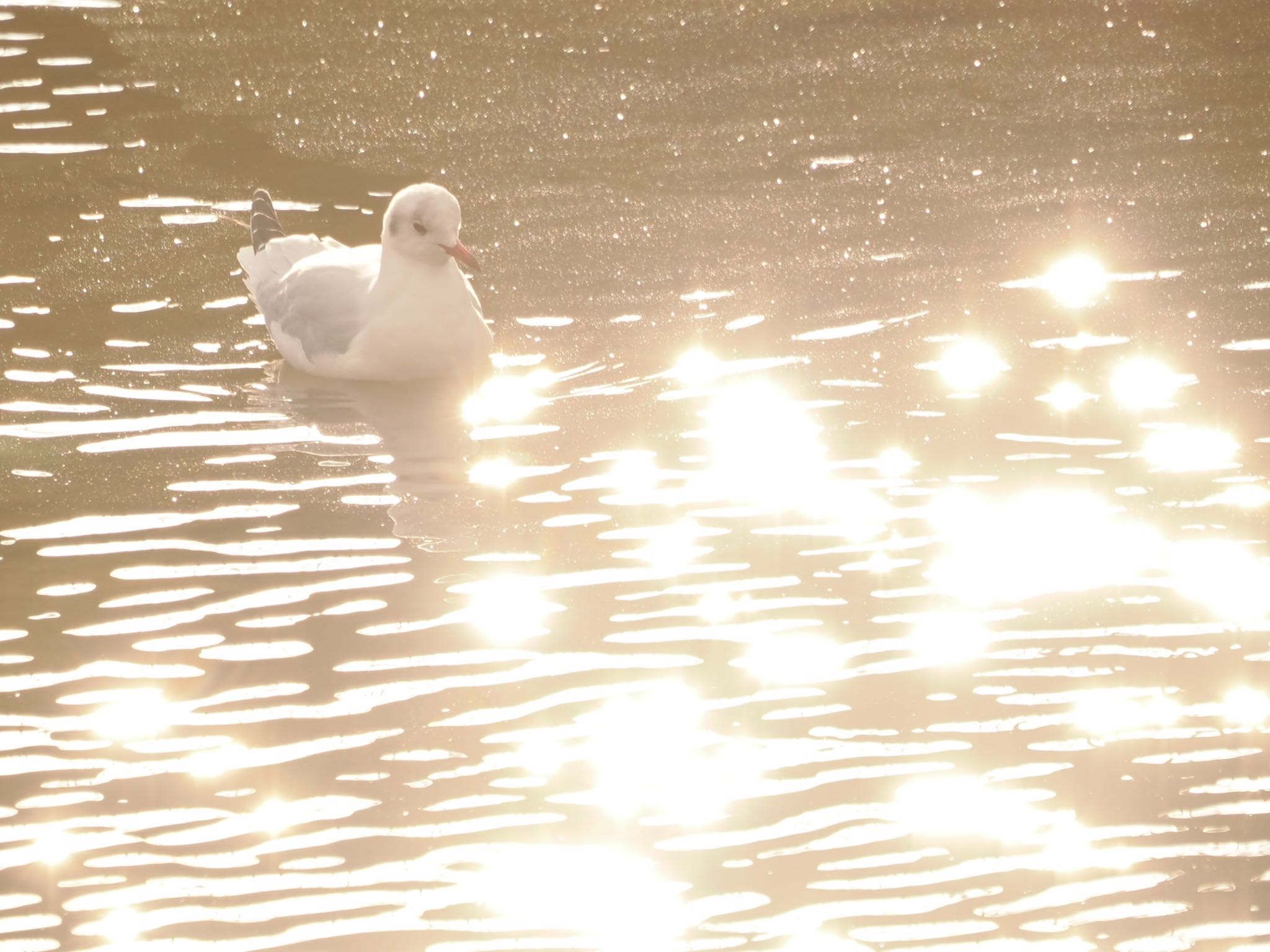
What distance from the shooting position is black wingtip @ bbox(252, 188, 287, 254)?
35.3 feet

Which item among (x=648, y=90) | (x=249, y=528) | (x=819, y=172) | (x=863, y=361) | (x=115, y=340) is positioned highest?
(x=648, y=90)

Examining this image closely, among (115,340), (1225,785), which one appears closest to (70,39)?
(115,340)

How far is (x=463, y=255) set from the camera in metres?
9.59

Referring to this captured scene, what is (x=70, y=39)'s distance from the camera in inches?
570

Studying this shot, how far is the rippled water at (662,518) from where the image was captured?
5969 mm

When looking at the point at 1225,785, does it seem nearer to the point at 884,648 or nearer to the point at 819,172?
the point at 884,648

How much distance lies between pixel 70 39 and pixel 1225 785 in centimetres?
1069

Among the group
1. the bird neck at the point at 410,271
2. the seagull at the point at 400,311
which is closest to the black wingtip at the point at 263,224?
the seagull at the point at 400,311

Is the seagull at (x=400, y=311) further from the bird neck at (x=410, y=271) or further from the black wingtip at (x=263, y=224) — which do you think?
the black wingtip at (x=263, y=224)

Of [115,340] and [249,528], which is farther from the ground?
[115,340]

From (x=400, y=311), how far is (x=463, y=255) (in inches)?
15.7

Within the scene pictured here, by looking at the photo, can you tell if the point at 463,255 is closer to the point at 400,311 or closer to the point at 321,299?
the point at 400,311

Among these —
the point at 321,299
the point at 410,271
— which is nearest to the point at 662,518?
the point at 410,271

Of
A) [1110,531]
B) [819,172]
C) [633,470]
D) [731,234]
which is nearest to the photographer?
[1110,531]
